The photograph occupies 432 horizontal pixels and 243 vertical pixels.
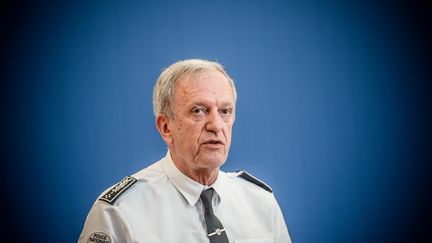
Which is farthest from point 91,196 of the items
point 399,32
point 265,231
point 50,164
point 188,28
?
point 399,32

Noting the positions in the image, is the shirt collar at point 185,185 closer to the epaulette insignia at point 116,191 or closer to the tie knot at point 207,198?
the tie knot at point 207,198

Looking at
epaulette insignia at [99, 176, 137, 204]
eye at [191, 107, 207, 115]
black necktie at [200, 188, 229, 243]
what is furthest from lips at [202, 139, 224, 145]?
epaulette insignia at [99, 176, 137, 204]

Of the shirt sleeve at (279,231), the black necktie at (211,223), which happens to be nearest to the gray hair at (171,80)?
the black necktie at (211,223)

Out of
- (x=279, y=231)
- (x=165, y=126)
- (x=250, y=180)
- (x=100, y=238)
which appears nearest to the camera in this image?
(x=100, y=238)

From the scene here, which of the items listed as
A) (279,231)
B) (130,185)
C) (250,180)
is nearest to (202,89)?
(130,185)

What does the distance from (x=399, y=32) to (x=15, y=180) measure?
2.15m

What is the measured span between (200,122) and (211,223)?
41 cm

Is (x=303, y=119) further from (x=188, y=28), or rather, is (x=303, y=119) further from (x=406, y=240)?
(x=406, y=240)

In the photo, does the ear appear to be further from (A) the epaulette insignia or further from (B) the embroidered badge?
(B) the embroidered badge

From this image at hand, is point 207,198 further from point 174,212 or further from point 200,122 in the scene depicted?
point 200,122

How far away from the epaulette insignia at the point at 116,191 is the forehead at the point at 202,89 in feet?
1.25

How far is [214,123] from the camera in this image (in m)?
1.31

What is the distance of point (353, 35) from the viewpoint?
192cm

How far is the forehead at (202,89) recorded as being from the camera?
1.32 m
